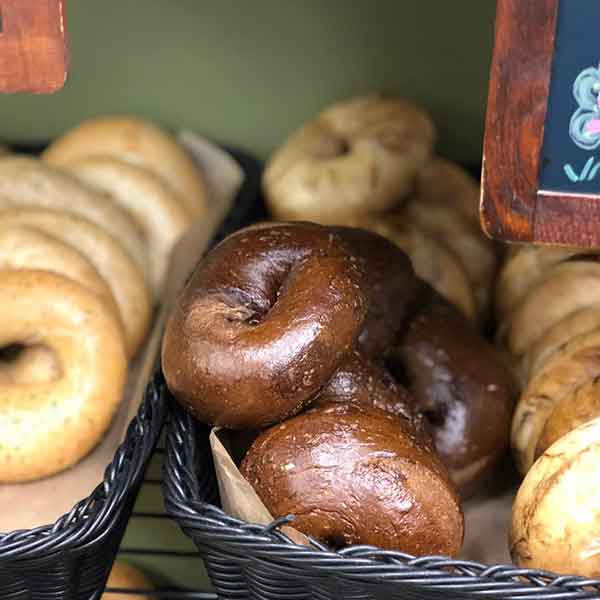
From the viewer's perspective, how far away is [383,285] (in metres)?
1.15

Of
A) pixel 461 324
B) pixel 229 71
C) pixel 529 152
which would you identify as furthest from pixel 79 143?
pixel 529 152

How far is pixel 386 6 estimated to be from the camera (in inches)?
63.4

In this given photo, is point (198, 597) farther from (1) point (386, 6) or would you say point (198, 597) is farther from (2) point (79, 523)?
(1) point (386, 6)

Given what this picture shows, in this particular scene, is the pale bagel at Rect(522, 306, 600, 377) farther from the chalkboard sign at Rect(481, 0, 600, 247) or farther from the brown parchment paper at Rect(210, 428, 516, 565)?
the chalkboard sign at Rect(481, 0, 600, 247)

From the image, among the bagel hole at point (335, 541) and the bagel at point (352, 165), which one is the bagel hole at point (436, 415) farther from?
the bagel at point (352, 165)

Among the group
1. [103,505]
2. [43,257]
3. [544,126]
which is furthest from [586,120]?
[43,257]

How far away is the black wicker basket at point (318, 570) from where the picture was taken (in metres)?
0.80

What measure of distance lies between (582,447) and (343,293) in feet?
0.87

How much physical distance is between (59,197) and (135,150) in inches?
8.8

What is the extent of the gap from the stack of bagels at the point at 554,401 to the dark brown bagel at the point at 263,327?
0.23 m

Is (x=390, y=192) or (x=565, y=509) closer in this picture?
(x=565, y=509)

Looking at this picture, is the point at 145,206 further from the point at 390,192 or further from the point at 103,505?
the point at 103,505

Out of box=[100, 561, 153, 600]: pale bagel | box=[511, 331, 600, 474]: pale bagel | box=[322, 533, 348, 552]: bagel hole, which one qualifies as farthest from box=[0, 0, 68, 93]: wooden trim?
box=[100, 561, 153, 600]: pale bagel


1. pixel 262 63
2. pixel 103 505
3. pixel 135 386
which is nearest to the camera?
pixel 103 505
